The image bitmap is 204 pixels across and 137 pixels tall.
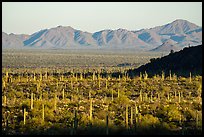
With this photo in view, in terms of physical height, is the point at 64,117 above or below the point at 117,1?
below

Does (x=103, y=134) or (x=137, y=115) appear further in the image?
(x=137, y=115)

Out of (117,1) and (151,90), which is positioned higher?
(117,1)

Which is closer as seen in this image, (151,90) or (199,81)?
(151,90)

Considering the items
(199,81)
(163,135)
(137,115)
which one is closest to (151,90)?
(199,81)

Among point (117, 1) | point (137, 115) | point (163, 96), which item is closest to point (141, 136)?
point (137, 115)

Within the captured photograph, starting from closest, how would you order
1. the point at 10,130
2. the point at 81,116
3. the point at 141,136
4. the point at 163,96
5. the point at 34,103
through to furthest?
1. the point at 141,136
2. the point at 10,130
3. the point at 81,116
4. the point at 34,103
5. the point at 163,96

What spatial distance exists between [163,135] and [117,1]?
7.20m

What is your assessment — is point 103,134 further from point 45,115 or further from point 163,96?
point 163,96

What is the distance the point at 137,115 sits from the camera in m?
20.6

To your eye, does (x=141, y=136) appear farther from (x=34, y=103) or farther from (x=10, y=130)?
(x=34, y=103)

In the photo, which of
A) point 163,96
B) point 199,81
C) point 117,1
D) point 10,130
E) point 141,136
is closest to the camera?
point 117,1

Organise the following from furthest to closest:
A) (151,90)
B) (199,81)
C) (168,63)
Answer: (168,63), (199,81), (151,90)

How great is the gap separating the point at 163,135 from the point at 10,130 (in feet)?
21.7

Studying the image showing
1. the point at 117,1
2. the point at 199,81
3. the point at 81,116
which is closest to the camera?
the point at 117,1
